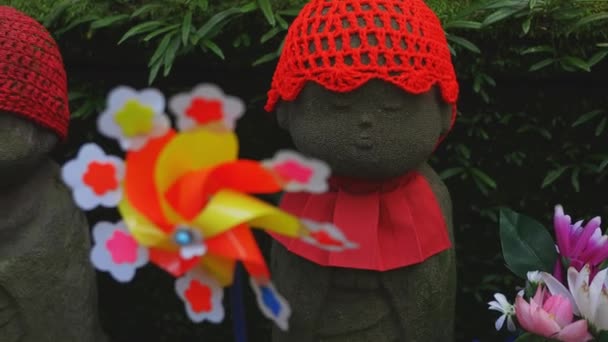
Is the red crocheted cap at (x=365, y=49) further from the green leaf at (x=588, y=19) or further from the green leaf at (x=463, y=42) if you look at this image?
the green leaf at (x=588, y=19)

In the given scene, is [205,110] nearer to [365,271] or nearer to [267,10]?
[365,271]

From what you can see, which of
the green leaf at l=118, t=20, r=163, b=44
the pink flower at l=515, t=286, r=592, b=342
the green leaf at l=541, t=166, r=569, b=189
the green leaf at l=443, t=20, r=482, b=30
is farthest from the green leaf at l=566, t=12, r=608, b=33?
the green leaf at l=118, t=20, r=163, b=44

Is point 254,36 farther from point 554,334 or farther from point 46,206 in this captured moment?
point 554,334

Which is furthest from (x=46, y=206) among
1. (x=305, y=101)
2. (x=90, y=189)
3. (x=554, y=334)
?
(x=554, y=334)

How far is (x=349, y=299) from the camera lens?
1.93 metres

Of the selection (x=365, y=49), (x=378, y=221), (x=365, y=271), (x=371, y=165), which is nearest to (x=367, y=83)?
(x=365, y=49)

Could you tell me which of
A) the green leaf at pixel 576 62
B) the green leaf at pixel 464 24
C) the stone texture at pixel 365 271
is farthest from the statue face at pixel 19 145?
the green leaf at pixel 576 62

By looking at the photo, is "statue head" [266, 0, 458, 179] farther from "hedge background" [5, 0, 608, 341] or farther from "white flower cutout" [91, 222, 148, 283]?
"white flower cutout" [91, 222, 148, 283]

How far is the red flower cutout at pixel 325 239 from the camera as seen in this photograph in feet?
4.02

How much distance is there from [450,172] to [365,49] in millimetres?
840

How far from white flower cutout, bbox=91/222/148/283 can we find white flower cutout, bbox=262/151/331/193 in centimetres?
24

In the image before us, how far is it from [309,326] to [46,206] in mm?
745

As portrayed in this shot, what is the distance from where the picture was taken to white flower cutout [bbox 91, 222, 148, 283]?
119cm

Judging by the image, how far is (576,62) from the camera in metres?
2.16
